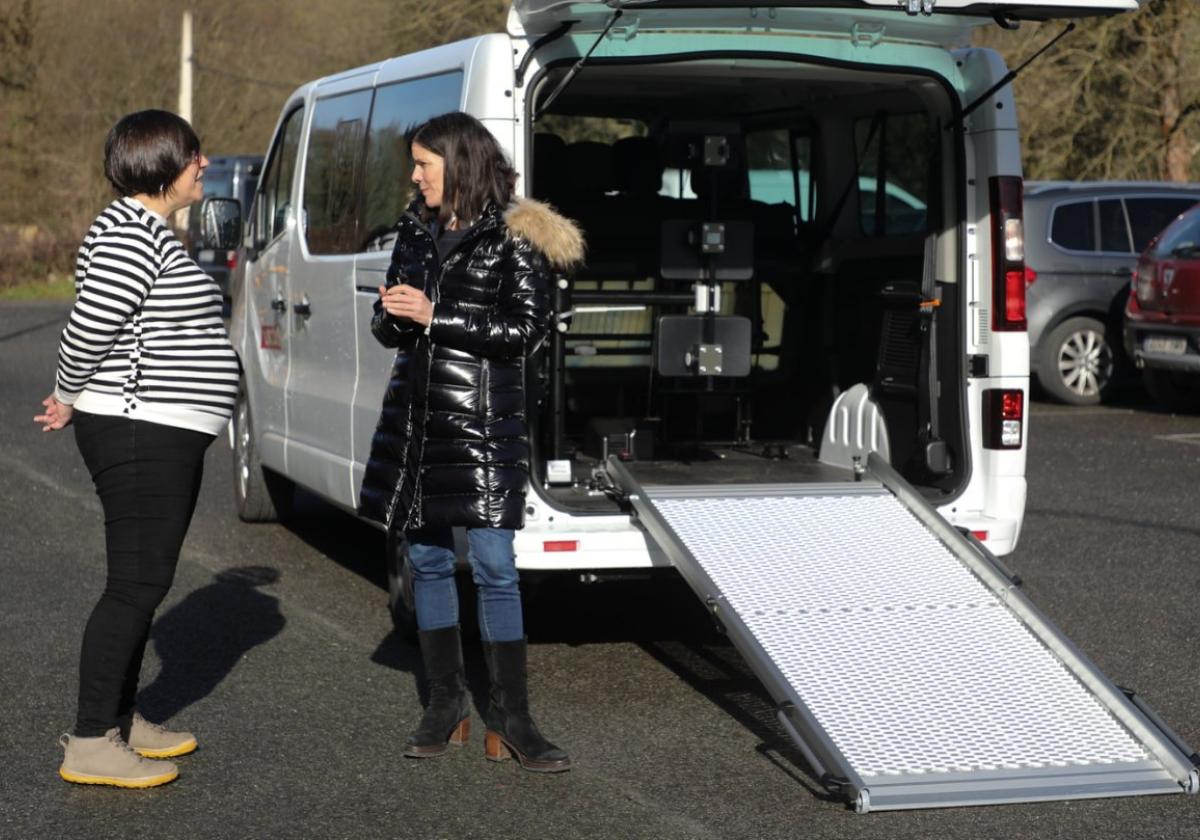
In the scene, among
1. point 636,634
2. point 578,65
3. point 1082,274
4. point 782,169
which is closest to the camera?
point 578,65

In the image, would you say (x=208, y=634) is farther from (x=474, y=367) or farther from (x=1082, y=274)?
(x=1082, y=274)

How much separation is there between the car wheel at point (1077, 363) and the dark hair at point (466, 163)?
36.2ft

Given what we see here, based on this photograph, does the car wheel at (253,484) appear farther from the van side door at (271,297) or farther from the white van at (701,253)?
the van side door at (271,297)

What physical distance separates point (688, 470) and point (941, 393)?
1162 mm

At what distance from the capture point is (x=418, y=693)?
6297 mm

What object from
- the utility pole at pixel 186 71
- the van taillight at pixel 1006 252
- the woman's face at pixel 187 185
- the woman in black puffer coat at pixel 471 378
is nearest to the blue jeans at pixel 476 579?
the woman in black puffer coat at pixel 471 378

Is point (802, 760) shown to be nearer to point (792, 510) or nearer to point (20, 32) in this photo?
point (792, 510)

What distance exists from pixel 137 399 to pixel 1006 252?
10.4ft

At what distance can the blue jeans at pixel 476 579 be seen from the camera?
5.38 meters

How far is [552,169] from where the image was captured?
8.23 m

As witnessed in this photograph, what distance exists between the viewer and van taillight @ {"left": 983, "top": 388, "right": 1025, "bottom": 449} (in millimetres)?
6715

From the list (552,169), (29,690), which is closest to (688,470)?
(552,169)

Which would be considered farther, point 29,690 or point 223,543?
point 223,543

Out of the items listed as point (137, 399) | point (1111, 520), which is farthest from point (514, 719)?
point (1111, 520)
